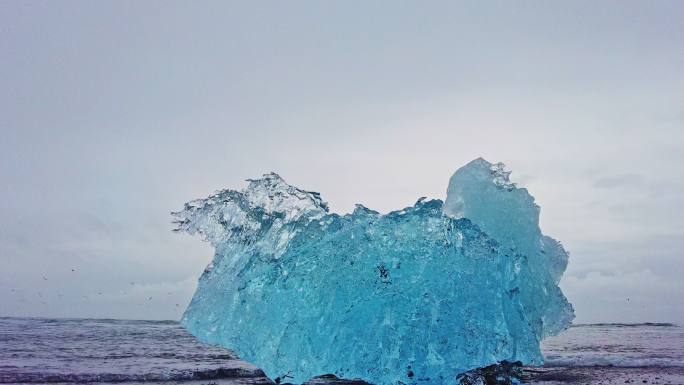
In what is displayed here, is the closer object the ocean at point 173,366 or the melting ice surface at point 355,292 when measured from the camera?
the melting ice surface at point 355,292

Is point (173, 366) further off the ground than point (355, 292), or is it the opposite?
point (355, 292)

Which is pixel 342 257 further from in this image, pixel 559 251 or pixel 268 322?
pixel 559 251

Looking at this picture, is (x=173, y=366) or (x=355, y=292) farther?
(x=173, y=366)

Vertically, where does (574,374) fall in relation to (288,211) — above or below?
below

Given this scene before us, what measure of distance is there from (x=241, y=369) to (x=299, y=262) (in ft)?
18.1

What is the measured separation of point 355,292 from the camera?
26.6 feet

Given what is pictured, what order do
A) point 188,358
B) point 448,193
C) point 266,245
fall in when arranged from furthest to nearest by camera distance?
point 188,358 < point 448,193 < point 266,245

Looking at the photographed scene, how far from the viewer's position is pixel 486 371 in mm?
9781

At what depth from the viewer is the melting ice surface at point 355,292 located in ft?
25.9

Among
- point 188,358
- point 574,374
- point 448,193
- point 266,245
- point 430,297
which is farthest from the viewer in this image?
point 188,358

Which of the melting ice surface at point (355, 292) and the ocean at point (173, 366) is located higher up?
the melting ice surface at point (355, 292)

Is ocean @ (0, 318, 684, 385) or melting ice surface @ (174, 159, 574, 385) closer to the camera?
melting ice surface @ (174, 159, 574, 385)

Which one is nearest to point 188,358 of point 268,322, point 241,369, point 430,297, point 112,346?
point 241,369

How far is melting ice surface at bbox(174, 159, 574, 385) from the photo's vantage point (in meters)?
7.89
